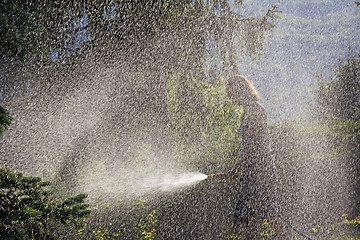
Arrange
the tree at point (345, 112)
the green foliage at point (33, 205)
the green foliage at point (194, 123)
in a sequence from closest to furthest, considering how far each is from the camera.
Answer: the green foliage at point (33, 205)
the tree at point (345, 112)
the green foliage at point (194, 123)

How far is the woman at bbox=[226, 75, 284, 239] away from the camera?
2898mm

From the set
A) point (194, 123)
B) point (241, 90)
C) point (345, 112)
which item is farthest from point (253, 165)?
point (345, 112)

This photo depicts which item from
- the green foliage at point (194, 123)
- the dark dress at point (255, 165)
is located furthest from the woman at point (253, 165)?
the green foliage at point (194, 123)

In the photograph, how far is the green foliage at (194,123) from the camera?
7.14 m

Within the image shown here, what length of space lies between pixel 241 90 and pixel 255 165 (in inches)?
28.0

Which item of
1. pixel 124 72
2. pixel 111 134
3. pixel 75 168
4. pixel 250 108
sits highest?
pixel 124 72

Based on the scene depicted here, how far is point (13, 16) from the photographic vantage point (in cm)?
431

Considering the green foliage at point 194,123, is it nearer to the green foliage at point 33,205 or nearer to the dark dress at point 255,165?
the dark dress at point 255,165

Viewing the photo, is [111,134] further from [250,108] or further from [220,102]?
[250,108]

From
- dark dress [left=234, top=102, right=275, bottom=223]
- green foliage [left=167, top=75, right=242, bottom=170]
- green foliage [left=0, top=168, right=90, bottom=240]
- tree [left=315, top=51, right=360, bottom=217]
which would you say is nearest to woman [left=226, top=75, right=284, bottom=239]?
dark dress [left=234, top=102, right=275, bottom=223]

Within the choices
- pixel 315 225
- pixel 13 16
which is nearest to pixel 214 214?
pixel 315 225

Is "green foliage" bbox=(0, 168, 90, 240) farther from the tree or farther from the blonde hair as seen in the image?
the tree

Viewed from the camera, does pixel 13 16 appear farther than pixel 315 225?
No

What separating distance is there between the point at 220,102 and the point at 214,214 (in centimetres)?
479
